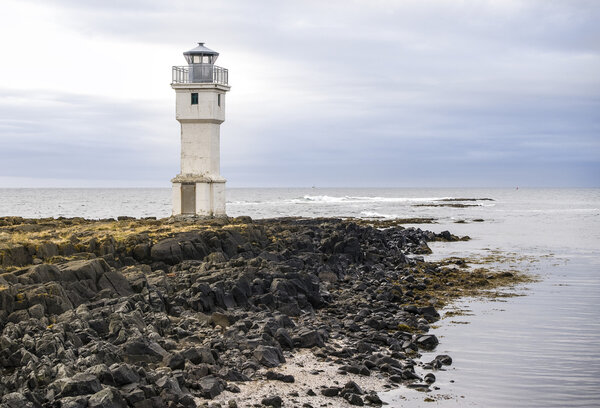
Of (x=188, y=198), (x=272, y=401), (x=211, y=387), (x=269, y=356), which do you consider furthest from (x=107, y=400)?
(x=188, y=198)

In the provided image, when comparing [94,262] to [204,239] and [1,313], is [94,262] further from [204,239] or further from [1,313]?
[204,239]

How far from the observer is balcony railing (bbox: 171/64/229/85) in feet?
78.9

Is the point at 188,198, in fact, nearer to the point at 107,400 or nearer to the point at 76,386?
the point at 76,386

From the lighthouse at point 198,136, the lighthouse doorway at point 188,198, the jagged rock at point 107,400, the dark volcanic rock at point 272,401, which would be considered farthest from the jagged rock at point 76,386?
the lighthouse doorway at point 188,198

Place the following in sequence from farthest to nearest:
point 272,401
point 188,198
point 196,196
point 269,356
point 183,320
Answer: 1. point 188,198
2. point 196,196
3. point 183,320
4. point 269,356
5. point 272,401

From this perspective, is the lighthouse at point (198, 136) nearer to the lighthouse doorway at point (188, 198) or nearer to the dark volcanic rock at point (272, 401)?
the lighthouse doorway at point (188, 198)

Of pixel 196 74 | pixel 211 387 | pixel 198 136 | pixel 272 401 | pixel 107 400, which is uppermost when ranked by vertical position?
pixel 196 74

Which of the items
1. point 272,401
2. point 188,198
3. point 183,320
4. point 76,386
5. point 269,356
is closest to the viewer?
point 76,386

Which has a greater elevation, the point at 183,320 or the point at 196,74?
the point at 196,74

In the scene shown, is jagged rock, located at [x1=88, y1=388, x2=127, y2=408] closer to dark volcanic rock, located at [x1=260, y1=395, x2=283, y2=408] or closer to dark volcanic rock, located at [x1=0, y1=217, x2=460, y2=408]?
dark volcanic rock, located at [x1=0, y1=217, x2=460, y2=408]

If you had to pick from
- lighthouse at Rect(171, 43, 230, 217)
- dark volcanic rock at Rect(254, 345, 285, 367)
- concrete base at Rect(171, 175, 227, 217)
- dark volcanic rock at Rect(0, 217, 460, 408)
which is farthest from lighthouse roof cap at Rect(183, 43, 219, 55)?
dark volcanic rock at Rect(254, 345, 285, 367)

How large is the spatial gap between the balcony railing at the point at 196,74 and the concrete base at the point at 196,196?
142 inches

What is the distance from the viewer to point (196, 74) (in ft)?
79.4

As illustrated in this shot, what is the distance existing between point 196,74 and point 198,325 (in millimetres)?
15886
